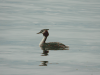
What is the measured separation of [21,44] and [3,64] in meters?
4.45

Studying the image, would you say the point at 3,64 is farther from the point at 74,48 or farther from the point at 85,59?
the point at 74,48

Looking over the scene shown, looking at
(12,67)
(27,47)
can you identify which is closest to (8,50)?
(27,47)

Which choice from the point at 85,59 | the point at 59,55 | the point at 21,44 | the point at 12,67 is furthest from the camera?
the point at 21,44

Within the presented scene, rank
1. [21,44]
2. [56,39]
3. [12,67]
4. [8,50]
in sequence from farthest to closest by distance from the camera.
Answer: [56,39] → [21,44] → [8,50] → [12,67]

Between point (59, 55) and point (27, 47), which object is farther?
point (27, 47)

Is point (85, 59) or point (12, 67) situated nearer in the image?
point (12, 67)

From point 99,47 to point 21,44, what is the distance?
13.6 ft

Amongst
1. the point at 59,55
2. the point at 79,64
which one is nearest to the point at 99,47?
the point at 59,55

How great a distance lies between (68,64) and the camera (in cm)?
1215

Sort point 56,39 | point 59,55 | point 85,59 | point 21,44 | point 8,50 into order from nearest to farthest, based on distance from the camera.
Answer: point 85,59 < point 59,55 < point 8,50 < point 21,44 < point 56,39

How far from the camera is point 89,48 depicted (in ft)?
51.0

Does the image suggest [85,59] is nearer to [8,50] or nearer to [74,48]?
[74,48]

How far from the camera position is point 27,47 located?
15766 millimetres

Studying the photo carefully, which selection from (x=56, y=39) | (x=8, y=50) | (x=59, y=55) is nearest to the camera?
(x=59, y=55)
